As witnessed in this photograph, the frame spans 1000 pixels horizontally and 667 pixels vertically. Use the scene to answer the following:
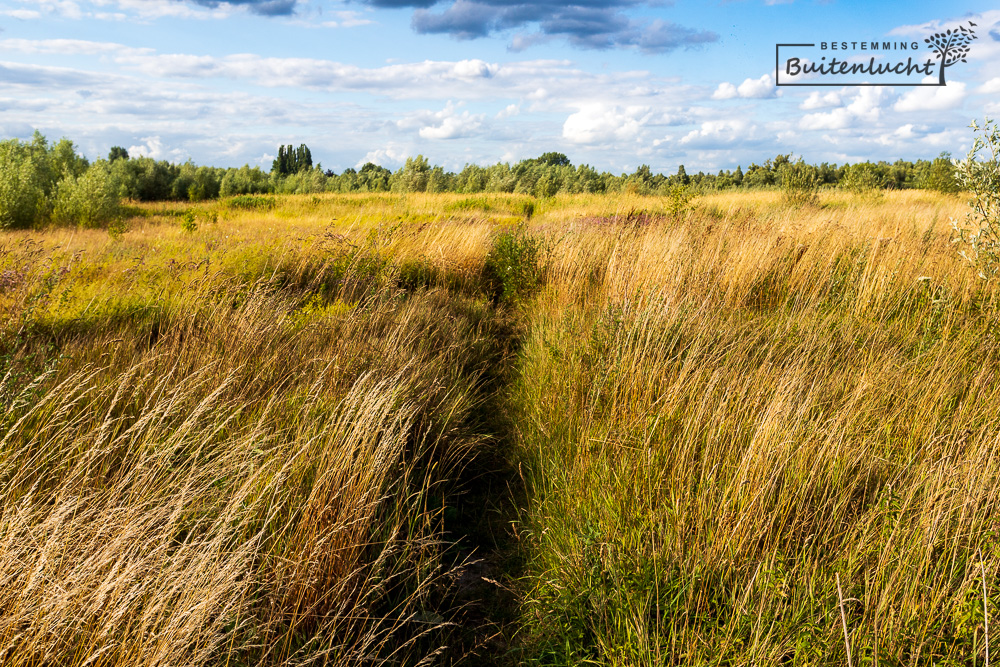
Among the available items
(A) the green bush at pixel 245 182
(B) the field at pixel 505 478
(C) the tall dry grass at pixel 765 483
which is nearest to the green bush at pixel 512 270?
(B) the field at pixel 505 478

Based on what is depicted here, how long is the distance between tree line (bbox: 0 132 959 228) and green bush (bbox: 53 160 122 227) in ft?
0.10

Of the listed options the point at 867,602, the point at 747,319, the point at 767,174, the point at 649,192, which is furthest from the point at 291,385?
the point at 767,174

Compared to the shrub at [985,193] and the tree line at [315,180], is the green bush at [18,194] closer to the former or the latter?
the tree line at [315,180]

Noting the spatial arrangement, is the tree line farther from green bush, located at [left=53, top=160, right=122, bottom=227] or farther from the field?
the field

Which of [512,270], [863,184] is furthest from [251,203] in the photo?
[863,184]

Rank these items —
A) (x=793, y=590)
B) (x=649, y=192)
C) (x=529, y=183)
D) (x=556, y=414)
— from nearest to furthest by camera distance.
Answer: (x=793, y=590) < (x=556, y=414) < (x=649, y=192) < (x=529, y=183)

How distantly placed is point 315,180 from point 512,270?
3264 centimetres

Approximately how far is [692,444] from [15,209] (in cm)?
1821

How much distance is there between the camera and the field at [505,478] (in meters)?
1.85

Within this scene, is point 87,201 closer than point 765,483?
No

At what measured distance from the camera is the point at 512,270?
7.89 metres

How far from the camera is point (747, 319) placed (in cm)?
519

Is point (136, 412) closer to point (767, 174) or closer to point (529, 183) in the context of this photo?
point (529, 183)

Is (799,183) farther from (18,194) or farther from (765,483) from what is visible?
(18,194)
